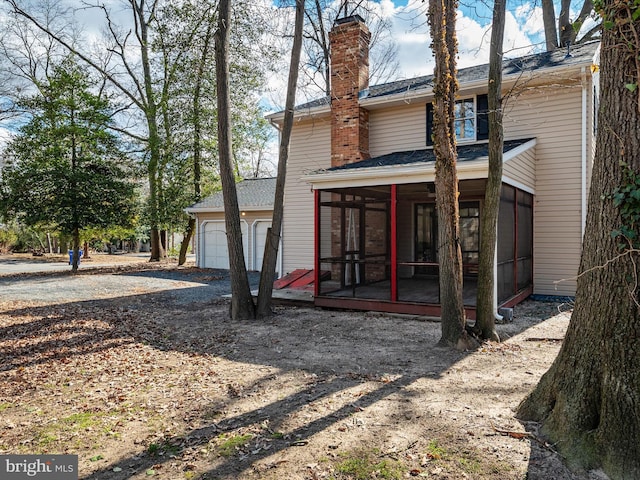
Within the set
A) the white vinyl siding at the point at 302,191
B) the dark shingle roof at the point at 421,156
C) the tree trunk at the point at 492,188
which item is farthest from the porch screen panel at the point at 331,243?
the tree trunk at the point at 492,188

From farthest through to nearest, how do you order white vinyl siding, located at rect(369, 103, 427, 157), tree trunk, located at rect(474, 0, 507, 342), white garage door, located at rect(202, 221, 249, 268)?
white garage door, located at rect(202, 221, 249, 268) < white vinyl siding, located at rect(369, 103, 427, 157) < tree trunk, located at rect(474, 0, 507, 342)

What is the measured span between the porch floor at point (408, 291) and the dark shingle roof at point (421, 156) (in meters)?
2.62

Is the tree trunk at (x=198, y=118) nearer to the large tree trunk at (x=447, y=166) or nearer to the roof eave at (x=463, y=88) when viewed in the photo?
the roof eave at (x=463, y=88)

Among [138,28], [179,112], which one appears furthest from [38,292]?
[138,28]

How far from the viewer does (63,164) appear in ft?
49.8

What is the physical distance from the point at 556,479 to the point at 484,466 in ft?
1.39

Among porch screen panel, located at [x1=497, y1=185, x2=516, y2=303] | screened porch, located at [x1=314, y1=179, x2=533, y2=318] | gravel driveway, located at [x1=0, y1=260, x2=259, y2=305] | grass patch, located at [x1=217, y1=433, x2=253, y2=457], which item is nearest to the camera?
grass patch, located at [x1=217, y1=433, x2=253, y2=457]

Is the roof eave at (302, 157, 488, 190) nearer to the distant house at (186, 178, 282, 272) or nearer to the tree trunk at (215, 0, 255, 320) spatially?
the tree trunk at (215, 0, 255, 320)

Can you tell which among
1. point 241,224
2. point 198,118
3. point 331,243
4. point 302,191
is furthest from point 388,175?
point 198,118

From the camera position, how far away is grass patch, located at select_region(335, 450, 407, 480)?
2809 mm

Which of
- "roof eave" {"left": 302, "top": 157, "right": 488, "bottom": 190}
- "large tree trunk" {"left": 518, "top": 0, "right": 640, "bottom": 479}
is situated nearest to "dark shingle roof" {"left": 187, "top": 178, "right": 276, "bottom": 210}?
"roof eave" {"left": 302, "top": 157, "right": 488, "bottom": 190}

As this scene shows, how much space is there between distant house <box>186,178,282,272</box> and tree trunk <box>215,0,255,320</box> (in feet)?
26.8

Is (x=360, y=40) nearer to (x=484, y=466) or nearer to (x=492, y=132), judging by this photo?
(x=492, y=132)

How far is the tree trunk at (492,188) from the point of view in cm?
599
